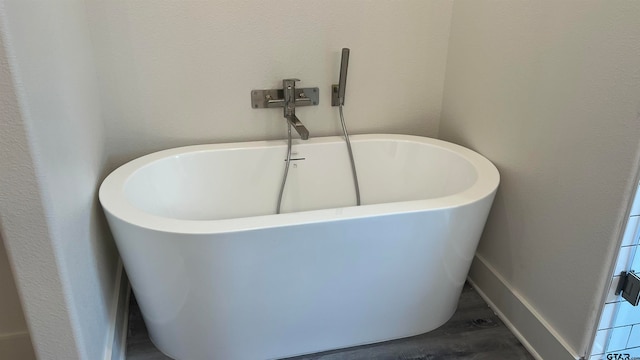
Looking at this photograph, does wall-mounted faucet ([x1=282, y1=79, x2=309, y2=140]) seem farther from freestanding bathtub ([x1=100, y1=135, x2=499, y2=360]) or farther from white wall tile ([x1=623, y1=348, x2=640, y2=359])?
white wall tile ([x1=623, y1=348, x2=640, y2=359])

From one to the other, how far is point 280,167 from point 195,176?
371 millimetres

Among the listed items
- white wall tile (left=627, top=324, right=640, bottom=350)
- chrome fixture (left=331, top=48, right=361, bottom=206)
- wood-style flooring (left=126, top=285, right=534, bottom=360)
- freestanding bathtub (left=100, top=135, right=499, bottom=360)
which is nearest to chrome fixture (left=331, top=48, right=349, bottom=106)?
chrome fixture (left=331, top=48, right=361, bottom=206)

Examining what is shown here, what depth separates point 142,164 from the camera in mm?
1761

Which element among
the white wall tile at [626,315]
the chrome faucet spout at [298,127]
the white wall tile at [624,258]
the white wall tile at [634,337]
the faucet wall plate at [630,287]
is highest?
the chrome faucet spout at [298,127]

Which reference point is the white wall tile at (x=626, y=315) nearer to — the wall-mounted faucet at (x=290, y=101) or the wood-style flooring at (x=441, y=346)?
the wood-style flooring at (x=441, y=346)

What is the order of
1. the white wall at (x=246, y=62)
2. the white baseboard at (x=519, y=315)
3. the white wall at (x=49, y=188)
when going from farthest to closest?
1. the white wall at (x=246, y=62)
2. the white baseboard at (x=519, y=315)
3. the white wall at (x=49, y=188)

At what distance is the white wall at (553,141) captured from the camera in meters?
1.23

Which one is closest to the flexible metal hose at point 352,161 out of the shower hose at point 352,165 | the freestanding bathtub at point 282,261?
the shower hose at point 352,165

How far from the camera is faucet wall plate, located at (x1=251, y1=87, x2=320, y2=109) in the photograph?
6.53ft

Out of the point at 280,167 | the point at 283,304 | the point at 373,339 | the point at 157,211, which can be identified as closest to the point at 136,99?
the point at 157,211

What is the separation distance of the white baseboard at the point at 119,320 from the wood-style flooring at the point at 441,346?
0.04m

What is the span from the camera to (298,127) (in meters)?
1.86

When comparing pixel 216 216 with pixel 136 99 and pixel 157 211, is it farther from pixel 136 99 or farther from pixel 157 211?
pixel 136 99

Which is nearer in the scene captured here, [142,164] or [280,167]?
[142,164]
